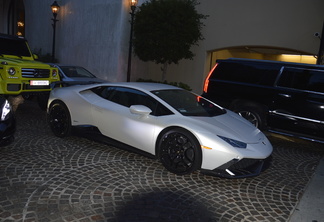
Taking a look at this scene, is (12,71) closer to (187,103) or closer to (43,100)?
(43,100)

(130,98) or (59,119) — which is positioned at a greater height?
(130,98)

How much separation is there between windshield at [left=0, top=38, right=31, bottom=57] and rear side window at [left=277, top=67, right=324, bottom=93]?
746cm

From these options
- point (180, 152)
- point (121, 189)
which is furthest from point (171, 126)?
point (121, 189)

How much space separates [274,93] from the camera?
6570 millimetres

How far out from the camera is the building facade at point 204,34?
1245 cm

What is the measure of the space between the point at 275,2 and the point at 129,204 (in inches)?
483

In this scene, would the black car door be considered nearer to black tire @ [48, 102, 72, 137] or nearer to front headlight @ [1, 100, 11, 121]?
black tire @ [48, 102, 72, 137]

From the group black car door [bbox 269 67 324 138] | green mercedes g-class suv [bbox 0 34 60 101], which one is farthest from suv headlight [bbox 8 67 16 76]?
black car door [bbox 269 67 324 138]

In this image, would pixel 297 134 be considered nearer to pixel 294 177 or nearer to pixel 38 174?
pixel 294 177

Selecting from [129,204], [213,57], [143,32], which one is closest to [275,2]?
[213,57]

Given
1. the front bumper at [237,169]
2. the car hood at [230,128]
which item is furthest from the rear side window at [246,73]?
the front bumper at [237,169]

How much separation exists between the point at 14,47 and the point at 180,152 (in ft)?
23.4

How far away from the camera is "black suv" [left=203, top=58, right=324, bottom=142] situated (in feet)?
19.9

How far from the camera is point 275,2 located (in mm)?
12805
